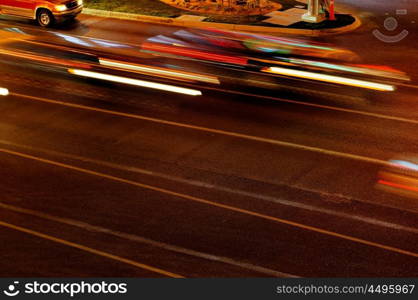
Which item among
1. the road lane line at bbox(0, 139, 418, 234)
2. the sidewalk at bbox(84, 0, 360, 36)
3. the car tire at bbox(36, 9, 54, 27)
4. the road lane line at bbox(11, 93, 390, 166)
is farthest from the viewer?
the car tire at bbox(36, 9, 54, 27)

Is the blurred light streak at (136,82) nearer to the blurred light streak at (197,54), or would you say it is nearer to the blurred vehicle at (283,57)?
the blurred vehicle at (283,57)

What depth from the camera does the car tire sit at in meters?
28.3

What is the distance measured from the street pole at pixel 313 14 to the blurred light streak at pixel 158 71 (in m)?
7.55

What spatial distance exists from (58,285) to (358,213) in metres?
5.54

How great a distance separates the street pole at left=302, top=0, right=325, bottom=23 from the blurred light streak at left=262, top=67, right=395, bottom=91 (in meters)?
6.00

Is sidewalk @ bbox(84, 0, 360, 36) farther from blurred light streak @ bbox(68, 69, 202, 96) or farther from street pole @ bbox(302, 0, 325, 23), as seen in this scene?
blurred light streak @ bbox(68, 69, 202, 96)

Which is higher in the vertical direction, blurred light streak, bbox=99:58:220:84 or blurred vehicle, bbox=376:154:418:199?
blurred light streak, bbox=99:58:220:84

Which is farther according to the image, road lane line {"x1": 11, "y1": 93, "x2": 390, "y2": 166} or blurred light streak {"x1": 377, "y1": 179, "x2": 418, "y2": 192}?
road lane line {"x1": 11, "y1": 93, "x2": 390, "y2": 166}

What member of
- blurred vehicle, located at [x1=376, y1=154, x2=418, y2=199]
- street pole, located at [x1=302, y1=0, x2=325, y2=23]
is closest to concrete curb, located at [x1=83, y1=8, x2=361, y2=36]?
street pole, located at [x1=302, y1=0, x2=325, y2=23]

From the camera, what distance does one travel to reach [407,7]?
30.5m

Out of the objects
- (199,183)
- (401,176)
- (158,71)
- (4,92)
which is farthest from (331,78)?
(4,92)

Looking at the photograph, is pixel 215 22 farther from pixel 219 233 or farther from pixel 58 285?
pixel 58 285

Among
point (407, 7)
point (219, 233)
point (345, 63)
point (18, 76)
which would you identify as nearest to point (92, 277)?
point (219, 233)

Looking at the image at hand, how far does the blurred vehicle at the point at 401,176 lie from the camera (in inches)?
598
